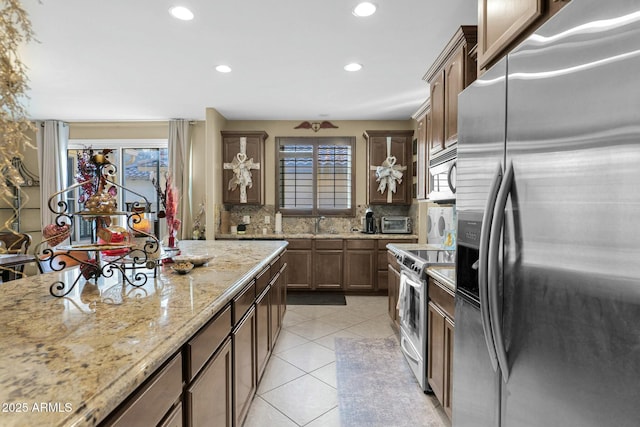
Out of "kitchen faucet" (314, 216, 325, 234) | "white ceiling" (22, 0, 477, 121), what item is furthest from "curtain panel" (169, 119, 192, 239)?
"kitchen faucet" (314, 216, 325, 234)

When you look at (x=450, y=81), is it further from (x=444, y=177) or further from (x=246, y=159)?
(x=246, y=159)

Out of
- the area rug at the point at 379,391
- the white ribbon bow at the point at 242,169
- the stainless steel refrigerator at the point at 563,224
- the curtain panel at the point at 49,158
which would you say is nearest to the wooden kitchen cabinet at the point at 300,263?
the white ribbon bow at the point at 242,169

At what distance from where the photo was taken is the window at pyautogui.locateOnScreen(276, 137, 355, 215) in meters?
5.40

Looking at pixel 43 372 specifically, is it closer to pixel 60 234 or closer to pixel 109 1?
pixel 60 234

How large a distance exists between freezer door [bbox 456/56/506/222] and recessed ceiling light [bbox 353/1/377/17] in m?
1.41

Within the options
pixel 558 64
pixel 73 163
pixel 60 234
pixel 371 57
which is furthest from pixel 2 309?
pixel 73 163

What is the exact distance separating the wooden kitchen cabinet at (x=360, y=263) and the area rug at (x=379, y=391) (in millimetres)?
1766

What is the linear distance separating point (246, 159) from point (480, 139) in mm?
4376

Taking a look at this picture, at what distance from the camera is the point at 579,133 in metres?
0.73

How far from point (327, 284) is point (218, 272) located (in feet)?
10.4

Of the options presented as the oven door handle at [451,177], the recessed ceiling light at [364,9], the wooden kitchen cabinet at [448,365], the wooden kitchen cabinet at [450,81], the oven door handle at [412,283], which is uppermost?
the recessed ceiling light at [364,9]

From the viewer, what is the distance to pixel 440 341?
6.40 ft

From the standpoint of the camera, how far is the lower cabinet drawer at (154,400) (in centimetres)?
74

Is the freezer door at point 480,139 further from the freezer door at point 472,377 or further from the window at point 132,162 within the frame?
the window at point 132,162
